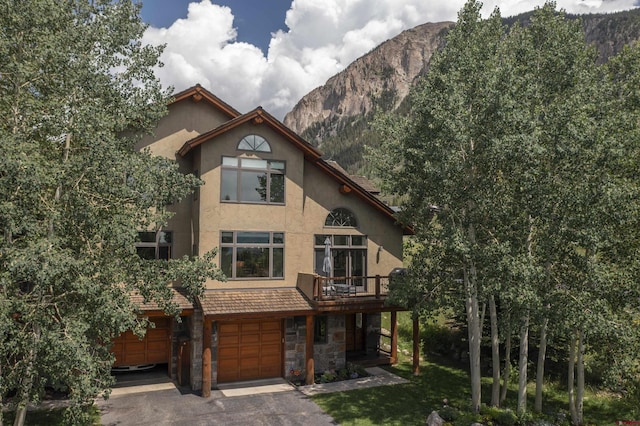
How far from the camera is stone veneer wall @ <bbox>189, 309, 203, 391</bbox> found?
14.9 m

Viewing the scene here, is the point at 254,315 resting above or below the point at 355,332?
above

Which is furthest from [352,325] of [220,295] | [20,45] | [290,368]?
[20,45]

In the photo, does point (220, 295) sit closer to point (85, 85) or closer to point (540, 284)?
point (85, 85)

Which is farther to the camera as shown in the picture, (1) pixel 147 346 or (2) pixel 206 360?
(1) pixel 147 346

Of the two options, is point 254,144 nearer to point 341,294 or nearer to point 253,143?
point 253,143

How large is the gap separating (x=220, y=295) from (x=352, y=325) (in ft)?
22.5

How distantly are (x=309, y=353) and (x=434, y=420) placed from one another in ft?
16.8

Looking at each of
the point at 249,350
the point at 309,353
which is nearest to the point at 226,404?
the point at 249,350

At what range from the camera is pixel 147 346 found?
16.3 metres

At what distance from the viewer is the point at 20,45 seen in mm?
9133

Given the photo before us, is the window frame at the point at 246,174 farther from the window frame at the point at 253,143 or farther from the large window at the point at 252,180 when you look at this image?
the window frame at the point at 253,143

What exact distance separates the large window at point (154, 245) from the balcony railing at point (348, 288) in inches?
218

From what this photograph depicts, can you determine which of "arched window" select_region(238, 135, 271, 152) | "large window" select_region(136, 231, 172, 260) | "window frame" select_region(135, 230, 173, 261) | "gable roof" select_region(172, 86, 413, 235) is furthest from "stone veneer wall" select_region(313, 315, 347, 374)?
"arched window" select_region(238, 135, 271, 152)

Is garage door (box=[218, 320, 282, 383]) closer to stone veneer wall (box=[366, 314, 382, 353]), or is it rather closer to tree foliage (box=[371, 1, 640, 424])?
stone veneer wall (box=[366, 314, 382, 353])
